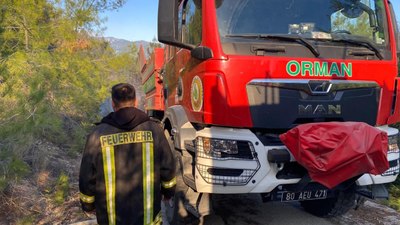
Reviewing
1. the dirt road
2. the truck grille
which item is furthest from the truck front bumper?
the dirt road

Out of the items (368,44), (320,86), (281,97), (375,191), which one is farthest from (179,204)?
(368,44)

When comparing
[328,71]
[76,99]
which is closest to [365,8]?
[328,71]

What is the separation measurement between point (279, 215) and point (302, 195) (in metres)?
1.34

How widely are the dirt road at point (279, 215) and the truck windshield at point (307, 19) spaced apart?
2.06 m

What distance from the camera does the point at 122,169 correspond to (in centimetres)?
249

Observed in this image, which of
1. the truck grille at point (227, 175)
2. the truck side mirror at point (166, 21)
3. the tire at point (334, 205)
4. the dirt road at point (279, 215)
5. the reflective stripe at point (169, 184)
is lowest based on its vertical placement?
the dirt road at point (279, 215)

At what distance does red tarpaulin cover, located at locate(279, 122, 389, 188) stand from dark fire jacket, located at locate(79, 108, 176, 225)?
4.12ft

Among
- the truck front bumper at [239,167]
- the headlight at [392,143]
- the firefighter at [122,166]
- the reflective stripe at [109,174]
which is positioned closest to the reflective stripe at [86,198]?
the firefighter at [122,166]

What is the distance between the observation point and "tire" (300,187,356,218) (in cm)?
442

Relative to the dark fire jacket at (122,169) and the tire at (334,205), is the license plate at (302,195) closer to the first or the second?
the tire at (334,205)

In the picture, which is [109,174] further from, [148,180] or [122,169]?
[148,180]

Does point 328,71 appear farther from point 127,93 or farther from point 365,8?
point 127,93

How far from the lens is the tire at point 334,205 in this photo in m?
→ 4.42

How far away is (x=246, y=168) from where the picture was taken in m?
3.32
